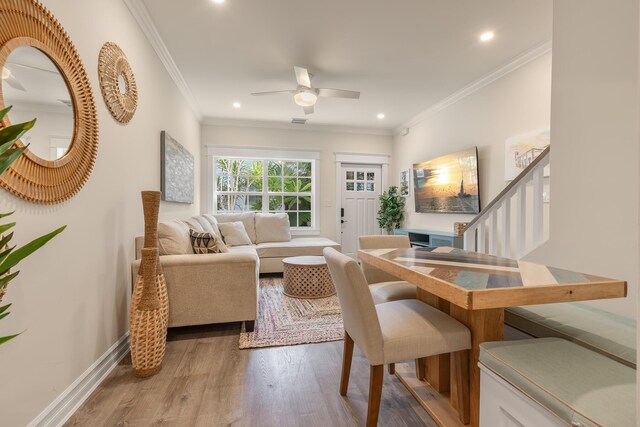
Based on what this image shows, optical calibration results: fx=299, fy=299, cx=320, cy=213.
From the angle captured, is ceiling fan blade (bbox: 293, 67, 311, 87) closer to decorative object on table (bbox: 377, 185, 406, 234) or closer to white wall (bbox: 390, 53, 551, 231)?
white wall (bbox: 390, 53, 551, 231)

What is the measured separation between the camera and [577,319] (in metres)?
1.38

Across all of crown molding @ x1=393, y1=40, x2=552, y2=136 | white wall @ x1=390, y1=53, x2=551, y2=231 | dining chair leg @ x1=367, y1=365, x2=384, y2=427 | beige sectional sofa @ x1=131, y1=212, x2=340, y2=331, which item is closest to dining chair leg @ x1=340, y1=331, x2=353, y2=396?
dining chair leg @ x1=367, y1=365, x2=384, y2=427

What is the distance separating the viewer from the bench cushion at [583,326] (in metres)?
1.10

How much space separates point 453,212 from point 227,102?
3604 millimetres

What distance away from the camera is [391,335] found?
1.31 meters

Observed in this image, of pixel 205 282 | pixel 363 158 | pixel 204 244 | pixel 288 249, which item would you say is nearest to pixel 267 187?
pixel 288 249

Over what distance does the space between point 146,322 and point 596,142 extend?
9.09ft

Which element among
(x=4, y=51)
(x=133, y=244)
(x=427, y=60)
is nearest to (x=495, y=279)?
(x=4, y=51)

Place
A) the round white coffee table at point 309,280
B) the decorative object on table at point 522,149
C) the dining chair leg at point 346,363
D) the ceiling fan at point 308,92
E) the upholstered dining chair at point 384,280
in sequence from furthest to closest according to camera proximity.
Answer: the round white coffee table at point 309,280 < the ceiling fan at point 308,92 < the decorative object on table at point 522,149 < the upholstered dining chair at point 384,280 < the dining chair leg at point 346,363

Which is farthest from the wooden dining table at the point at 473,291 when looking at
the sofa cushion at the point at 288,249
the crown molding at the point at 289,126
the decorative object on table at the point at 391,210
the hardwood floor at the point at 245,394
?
the crown molding at the point at 289,126

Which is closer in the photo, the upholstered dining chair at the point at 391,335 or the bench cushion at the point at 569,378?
the bench cushion at the point at 569,378

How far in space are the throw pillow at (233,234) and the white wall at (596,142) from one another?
3805mm

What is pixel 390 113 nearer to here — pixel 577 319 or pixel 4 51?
pixel 577 319

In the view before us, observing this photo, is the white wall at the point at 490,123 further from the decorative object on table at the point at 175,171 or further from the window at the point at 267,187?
the decorative object on table at the point at 175,171
